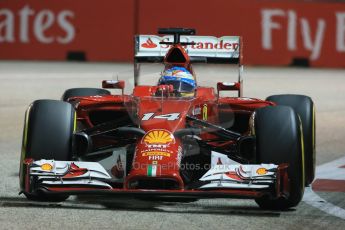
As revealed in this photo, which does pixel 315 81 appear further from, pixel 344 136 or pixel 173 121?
pixel 173 121

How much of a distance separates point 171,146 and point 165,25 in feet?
57.8

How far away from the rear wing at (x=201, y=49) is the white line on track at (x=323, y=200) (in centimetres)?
134

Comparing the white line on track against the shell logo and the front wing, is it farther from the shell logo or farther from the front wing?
the shell logo

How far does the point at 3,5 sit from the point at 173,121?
1812 centimetres

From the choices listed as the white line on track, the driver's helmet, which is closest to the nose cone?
the white line on track

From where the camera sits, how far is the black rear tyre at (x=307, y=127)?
31.5ft

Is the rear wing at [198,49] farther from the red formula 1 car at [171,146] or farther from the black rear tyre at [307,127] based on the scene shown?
the black rear tyre at [307,127]

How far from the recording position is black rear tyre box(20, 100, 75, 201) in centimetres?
847

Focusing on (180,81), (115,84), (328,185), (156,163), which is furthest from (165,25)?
(156,163)

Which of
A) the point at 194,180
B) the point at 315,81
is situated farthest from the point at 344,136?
the point at 315,81

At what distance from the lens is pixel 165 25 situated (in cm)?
2586

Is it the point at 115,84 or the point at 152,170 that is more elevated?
the point at 115,84

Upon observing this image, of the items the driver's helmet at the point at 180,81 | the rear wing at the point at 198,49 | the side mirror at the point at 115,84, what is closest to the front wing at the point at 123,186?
the driver's helmet at the point at 180,81

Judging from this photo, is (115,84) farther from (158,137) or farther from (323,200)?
(323,200)
